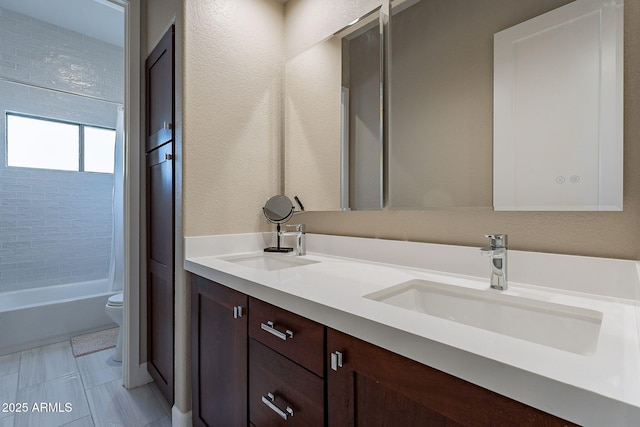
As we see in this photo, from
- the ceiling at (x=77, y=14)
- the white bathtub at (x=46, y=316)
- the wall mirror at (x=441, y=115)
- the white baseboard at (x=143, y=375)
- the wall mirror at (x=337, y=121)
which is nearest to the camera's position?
the wall mirror at (x=441, y=115)

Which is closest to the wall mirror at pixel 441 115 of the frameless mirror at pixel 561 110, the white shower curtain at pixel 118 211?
the frameless mirror at pixel 561 110

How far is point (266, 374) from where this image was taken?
37.0 inches

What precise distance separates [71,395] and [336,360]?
1887mm

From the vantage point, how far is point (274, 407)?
2.94 ft

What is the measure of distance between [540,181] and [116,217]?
9.63 ft

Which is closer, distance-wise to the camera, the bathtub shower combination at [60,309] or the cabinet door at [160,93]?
the cabinet door at [160,93]

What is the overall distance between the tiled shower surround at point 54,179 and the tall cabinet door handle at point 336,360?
3401 mm

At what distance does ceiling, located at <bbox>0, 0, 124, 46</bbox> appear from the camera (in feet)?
8.18

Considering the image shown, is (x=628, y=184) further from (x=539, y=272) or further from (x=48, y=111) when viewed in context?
(x=48, y=111)

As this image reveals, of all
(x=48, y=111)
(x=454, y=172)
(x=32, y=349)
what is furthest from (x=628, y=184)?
(x=48, y=111)

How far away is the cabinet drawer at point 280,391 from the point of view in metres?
0.76

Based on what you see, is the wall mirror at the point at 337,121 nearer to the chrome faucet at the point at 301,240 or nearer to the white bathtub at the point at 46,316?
the chrome faucet at the point at 301,240

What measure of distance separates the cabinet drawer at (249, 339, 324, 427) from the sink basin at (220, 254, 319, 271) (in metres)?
0.50

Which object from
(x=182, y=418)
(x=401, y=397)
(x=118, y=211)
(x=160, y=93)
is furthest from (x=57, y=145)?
(x=401, y=397)
